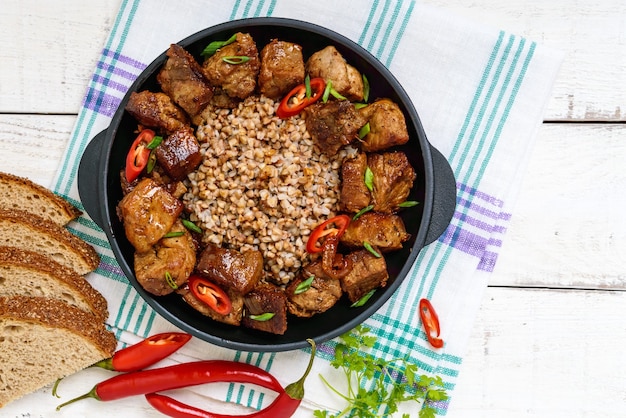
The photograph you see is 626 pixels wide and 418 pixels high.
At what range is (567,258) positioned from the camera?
3.78 m

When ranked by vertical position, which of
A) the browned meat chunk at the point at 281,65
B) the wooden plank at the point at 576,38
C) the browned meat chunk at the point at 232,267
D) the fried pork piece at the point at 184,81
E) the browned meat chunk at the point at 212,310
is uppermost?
the wooden plank at the point at 576,38

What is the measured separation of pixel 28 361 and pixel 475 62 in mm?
2768

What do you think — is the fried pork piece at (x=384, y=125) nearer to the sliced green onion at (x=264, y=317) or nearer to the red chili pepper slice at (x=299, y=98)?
the red chili pepper slice at (x=299, y=98)

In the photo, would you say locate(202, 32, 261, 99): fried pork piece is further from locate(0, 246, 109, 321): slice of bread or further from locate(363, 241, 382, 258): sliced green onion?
locate(0, 246, 109, 321): slice of bread

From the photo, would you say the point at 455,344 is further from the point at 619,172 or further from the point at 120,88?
the point at 120,88

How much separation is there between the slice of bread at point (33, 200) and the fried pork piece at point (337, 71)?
1433 millimetres

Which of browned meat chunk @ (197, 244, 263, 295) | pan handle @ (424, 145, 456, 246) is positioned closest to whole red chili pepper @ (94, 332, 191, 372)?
browned meat chunk @ (197, 244, 263, 295)

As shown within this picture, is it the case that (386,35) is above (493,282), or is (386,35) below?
above

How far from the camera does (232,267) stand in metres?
3.20

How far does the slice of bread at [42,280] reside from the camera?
3484mm

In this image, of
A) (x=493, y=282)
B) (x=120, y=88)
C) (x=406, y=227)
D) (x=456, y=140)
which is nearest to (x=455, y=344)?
(x=493, y=282)

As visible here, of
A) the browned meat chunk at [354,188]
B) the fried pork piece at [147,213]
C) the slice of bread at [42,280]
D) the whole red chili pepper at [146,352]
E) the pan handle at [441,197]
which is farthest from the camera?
the whole red chili pepper at [146,352]

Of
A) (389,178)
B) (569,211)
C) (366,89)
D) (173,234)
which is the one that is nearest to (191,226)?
(173,234)

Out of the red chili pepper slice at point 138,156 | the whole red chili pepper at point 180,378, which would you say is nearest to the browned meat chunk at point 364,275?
the whole red chili pepper at point 180,378
